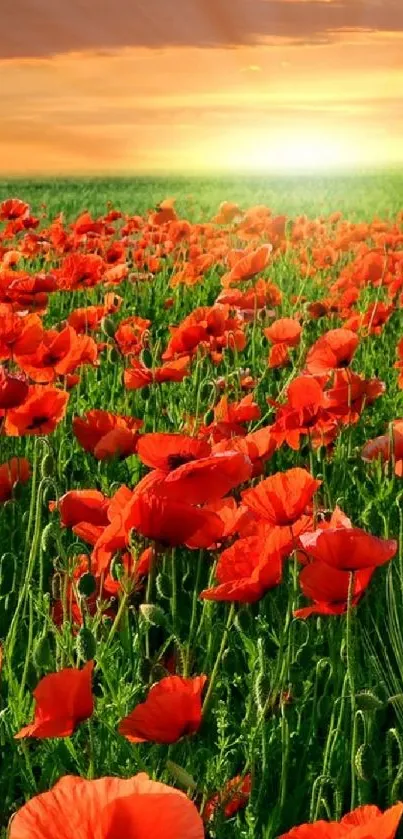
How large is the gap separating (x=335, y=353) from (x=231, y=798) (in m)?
1.41

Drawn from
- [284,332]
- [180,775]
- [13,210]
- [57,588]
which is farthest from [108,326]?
[13,210]

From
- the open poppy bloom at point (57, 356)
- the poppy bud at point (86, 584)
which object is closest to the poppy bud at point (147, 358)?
the open poppy bloom at point (57, 356)

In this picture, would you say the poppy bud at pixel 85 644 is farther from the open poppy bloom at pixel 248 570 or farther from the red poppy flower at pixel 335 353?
the red poppy flower at pixel 335 353

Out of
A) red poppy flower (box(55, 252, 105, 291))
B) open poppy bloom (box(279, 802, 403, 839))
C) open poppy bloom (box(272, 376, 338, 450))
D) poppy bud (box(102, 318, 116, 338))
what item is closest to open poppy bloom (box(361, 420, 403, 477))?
open poppy bloom (box(272, 376, 338, 450))

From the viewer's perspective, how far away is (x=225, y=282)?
334cm

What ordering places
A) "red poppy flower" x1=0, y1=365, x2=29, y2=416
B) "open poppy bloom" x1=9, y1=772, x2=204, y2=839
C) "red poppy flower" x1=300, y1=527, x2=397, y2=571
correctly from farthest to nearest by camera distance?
"red poppy flower" x1=0, y1=365, x2=29, y2=416
"red poppy flower" x1=300, y1=527, x2=397, y2=571
"open poppy bloom" x1=9, y1=772, x2=204, y2=839

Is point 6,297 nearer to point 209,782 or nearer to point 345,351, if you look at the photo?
point 345,351

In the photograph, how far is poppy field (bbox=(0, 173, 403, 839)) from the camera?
1.33 meters

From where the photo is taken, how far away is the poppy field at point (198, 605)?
1.33 metres

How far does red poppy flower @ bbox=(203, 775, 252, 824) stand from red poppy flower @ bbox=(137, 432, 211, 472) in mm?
436

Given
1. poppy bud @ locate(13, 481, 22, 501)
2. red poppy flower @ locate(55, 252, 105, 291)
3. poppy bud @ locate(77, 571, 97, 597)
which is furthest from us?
red poppy flower @ locate(55, 252, 105, 291)

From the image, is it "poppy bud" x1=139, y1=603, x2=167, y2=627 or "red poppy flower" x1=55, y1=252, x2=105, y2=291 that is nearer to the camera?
"poppy bud" x1=139, y1=603, x2=167, y2=627

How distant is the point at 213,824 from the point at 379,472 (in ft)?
3.87

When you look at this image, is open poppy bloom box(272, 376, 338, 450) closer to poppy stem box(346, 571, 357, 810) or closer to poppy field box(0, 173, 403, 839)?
poppy field box(0, 173, 403, 839)
